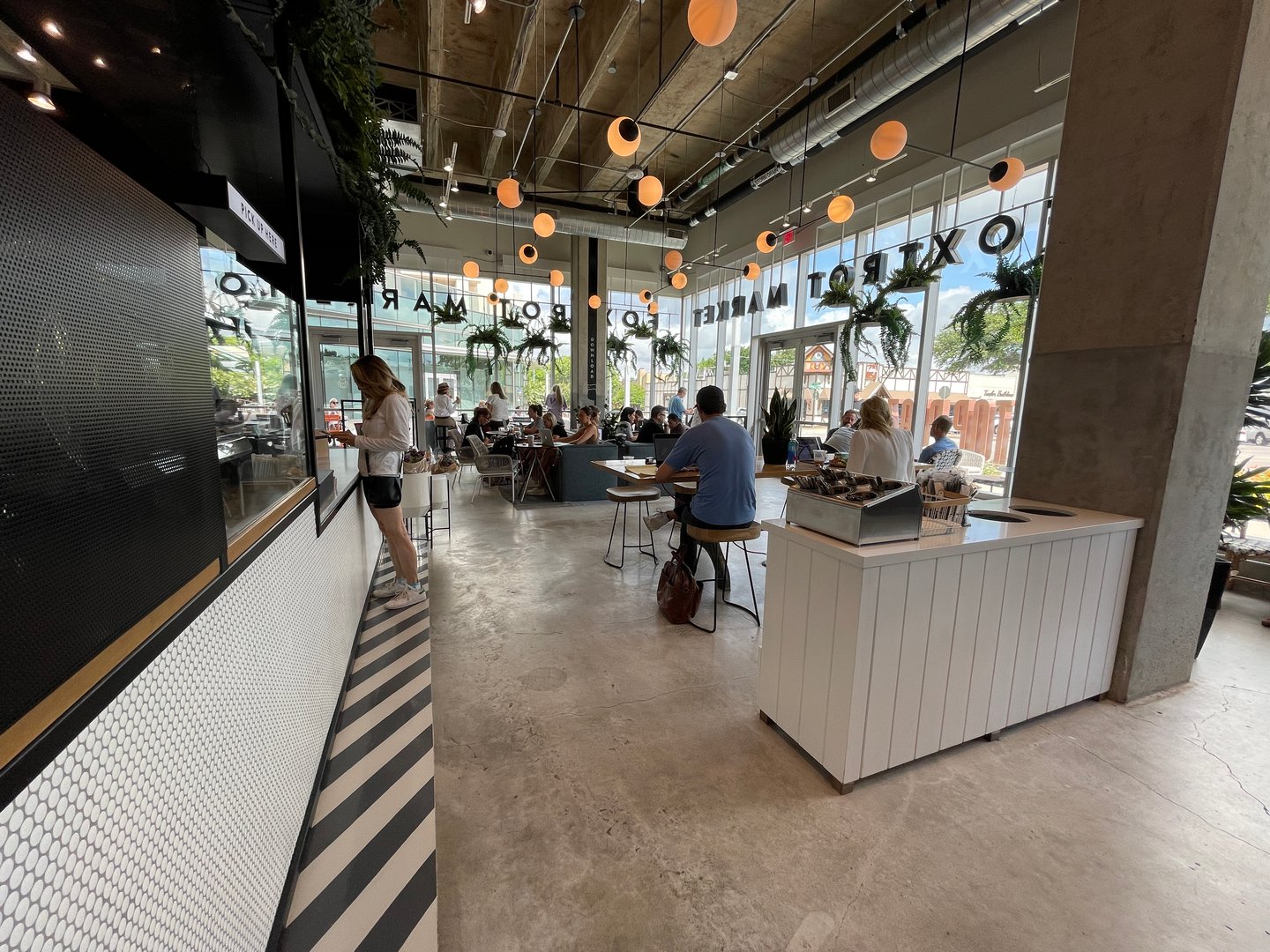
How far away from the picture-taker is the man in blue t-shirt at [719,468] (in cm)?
321

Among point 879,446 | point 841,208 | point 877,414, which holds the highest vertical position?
point 841,208

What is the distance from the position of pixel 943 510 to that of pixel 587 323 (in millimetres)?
11178

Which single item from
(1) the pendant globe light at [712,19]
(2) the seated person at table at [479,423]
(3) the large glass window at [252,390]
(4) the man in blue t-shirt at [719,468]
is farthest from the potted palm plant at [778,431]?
(2) the seated person at table at [479,423]

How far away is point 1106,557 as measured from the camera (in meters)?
2.42

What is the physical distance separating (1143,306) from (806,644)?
2281 millimetres

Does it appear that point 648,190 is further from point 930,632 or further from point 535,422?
point 535,422

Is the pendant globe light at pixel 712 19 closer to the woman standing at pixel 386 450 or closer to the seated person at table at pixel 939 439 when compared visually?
the woman standing at pixel 386 450

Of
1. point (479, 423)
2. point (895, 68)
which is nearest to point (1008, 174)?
point (895, 68)

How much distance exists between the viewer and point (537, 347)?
11312 millimetres

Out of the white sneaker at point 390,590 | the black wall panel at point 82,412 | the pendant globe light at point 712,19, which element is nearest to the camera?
the black wall panel at point 82,412

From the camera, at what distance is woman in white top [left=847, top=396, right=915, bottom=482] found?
135 inches

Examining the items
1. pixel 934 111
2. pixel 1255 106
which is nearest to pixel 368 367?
pixel 1255 106

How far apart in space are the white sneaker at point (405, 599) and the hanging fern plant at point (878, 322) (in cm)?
634

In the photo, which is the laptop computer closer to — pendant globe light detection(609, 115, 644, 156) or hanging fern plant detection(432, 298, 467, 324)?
pendant globe light detection(609, 115, 644, 156)
